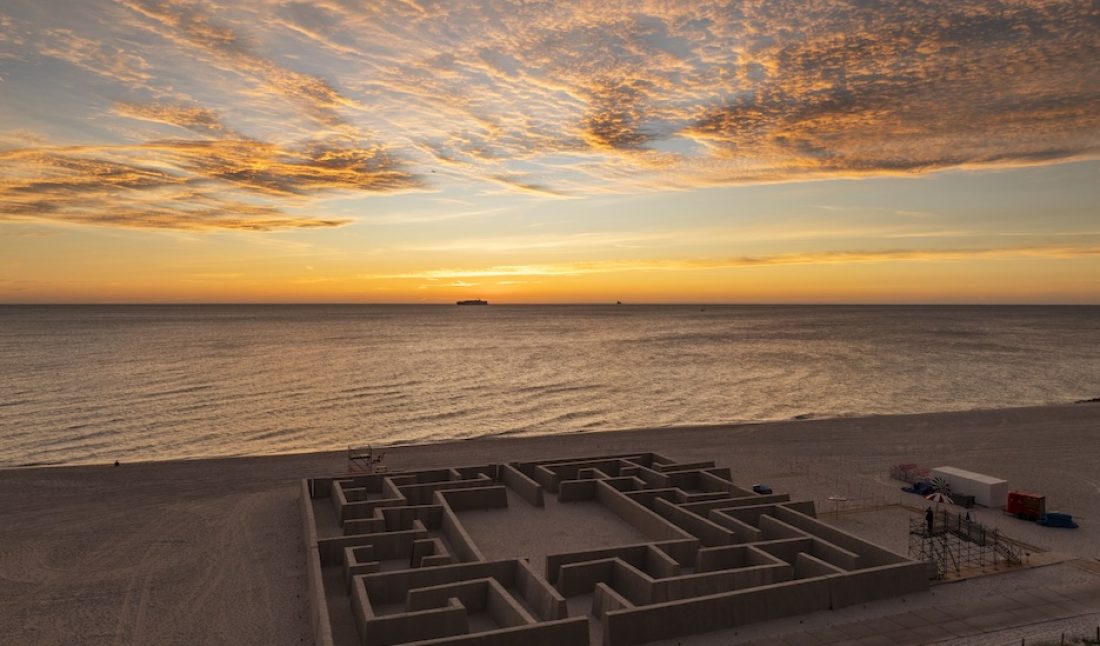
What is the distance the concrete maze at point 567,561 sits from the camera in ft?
71.4

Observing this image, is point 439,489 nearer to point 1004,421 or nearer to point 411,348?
point 1004,421

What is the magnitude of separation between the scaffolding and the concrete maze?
3162mm

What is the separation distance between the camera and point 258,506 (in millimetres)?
37344

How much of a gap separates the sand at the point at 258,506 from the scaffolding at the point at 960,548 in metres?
1.22

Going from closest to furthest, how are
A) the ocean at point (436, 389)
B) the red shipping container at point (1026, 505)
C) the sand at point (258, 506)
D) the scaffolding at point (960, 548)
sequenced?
the sand at point (258, 506) < the scaffolding at point (960, 548) < the red shipping container at point (1026, 505) < the ocean at point (436, 389)

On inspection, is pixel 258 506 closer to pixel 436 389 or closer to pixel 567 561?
pixel 567 561

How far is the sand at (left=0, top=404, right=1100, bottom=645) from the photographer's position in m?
24.8

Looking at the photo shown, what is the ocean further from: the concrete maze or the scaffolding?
the scaffolding

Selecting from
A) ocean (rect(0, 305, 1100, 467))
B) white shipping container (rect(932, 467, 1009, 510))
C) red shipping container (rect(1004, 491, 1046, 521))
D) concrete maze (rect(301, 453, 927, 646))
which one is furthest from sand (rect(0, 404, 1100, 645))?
ocean (rect(0, 305, 1100, 467))

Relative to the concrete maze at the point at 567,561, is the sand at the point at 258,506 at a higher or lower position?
lower

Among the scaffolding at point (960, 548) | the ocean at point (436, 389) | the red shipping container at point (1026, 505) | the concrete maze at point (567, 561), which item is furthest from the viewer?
the ocean at point (436, 389)

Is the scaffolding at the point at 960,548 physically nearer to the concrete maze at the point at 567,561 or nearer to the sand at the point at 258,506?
the sand at the point at 258,506

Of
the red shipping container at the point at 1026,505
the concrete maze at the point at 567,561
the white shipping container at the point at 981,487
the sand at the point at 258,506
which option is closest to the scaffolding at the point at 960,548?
the sand at the point at 258,506

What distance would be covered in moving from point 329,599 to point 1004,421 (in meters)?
63.8
